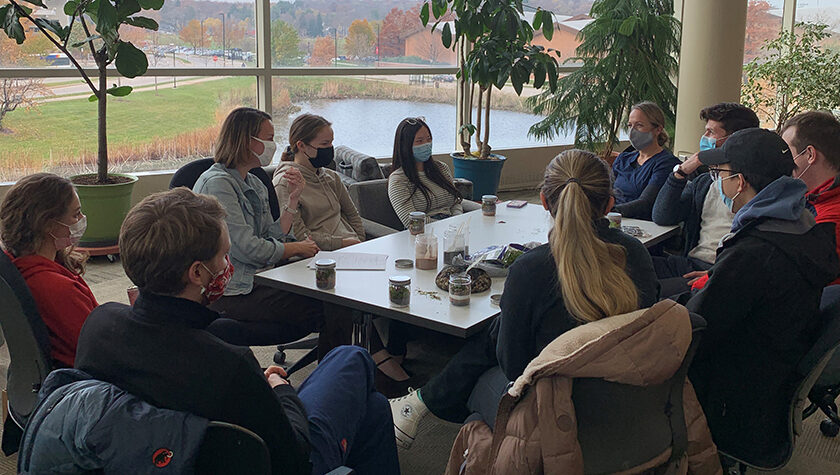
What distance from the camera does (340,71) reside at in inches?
279

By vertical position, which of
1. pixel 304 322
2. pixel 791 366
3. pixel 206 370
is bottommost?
pixel 304 322

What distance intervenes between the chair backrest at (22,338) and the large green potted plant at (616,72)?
6010 mm

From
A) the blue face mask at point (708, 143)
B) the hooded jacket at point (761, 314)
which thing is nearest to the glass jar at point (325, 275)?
the hooded jacket at point (761, 314)

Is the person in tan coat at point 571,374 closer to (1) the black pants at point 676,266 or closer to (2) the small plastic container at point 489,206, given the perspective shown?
(1) the black pants at point 676,266

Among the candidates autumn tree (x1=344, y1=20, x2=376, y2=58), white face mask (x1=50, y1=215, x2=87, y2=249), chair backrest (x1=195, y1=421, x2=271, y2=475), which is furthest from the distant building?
chair backrest (x1=195, y1=421, x2=271, y2=475)

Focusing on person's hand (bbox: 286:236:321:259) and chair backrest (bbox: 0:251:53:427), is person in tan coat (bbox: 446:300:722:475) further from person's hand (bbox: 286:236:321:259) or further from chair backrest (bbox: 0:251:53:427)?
person's hand (bbox: 286:236:321:259)

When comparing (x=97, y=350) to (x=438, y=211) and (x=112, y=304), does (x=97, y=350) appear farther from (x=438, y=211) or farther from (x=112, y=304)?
(x=438, y=211)

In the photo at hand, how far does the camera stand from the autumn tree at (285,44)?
6.61 meters

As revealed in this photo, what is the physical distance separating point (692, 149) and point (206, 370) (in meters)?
5.88

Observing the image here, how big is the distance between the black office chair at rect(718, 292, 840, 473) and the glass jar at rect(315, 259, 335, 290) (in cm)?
139

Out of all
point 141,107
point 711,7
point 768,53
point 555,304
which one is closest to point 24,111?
point 141,107

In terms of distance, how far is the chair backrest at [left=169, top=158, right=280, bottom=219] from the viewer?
11.3ft

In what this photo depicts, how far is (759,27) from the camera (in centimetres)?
1035

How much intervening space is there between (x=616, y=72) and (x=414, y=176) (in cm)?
418
